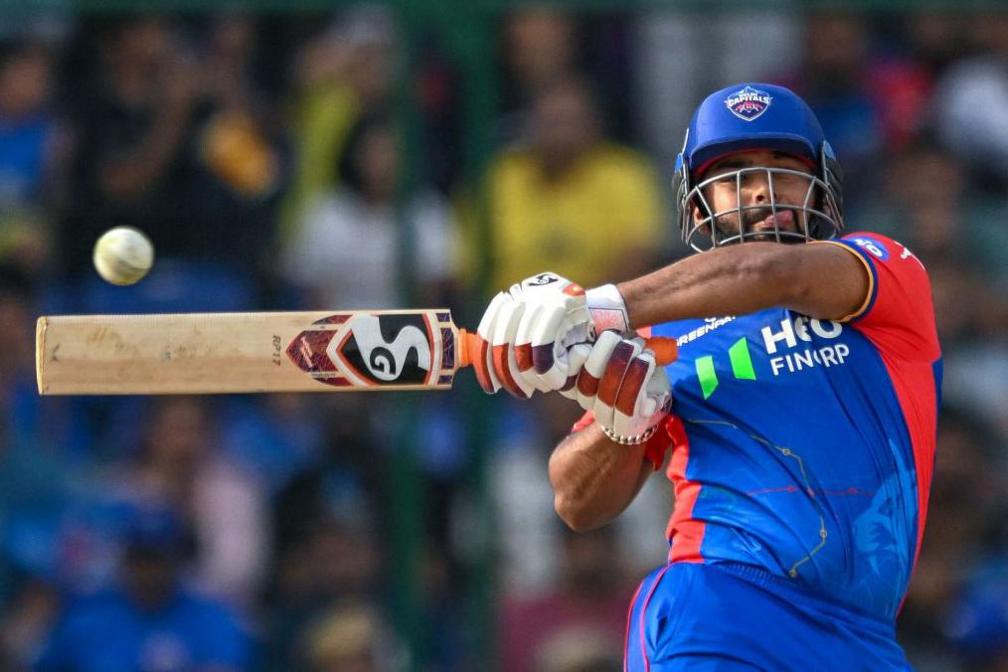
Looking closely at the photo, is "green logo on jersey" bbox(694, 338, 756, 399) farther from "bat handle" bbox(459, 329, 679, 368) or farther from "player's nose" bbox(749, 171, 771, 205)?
"player's nose" bbox(749, 171, 771, 205)

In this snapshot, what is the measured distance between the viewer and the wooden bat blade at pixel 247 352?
344 centimetres

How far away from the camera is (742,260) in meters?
3.19

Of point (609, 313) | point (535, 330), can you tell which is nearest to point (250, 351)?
point (535, 330)

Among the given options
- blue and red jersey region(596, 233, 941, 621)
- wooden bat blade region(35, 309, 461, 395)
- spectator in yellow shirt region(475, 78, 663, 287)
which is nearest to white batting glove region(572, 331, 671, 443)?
blue and red jersey region(596, 233, 941, 621)

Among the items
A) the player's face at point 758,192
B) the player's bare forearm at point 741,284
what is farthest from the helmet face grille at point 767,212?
the player's bare forearm at point 741,284

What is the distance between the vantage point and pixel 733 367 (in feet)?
11.1

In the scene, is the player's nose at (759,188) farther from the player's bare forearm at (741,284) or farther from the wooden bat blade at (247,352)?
the wooden bat blade at (247,352)

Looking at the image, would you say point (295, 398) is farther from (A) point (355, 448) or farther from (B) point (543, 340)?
(B) point (543, 340)

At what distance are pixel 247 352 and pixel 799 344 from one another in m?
1.18

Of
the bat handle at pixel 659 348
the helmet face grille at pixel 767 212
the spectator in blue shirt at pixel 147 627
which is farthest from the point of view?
the spectator in blue shirt at pixel 147 627

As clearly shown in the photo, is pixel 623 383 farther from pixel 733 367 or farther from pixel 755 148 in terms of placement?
pixel 755 148

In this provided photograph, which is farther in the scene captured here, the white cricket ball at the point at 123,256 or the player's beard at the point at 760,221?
the white cricket ball at the point at 123,256

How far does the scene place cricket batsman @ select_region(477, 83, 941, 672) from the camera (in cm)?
320

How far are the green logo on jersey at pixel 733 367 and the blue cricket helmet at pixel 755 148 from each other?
0.25m
